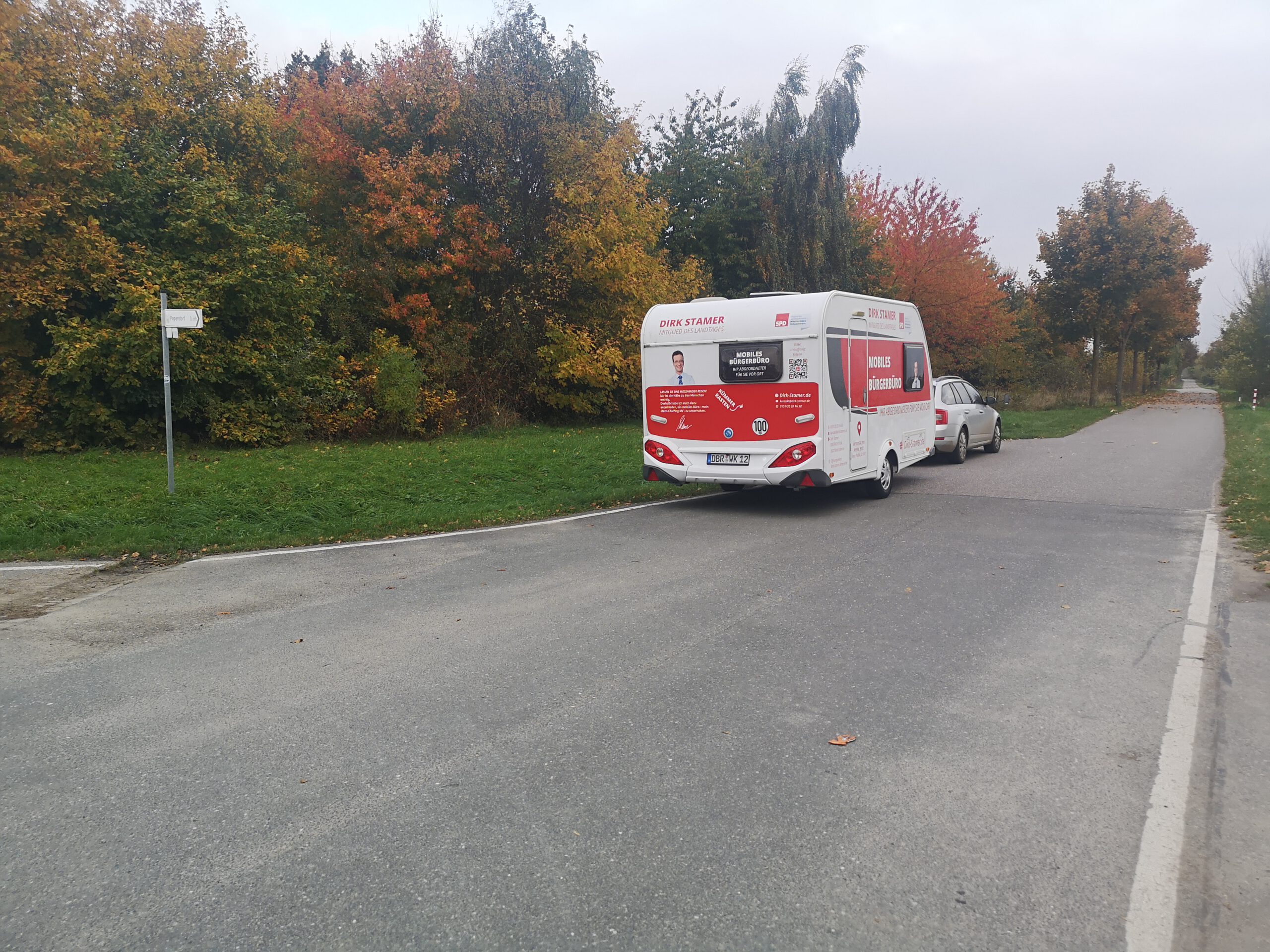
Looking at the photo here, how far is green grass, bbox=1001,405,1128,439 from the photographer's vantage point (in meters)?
24.5

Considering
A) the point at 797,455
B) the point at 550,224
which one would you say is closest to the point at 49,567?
the point at 797,455

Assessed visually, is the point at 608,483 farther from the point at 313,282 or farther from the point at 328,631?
the point at 313,282

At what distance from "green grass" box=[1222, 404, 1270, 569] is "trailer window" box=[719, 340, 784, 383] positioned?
5499 millimetres

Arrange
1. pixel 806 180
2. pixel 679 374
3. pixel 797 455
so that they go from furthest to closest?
pixel 806 180 → pixel 679 374 → pixel 797 455

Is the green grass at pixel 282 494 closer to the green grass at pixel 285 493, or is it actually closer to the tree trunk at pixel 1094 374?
the green grass at pixel 285 493

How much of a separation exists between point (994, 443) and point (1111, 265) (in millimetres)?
22218

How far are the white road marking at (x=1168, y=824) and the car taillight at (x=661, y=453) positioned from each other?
7045mm

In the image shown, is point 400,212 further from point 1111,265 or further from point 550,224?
point 1111,265

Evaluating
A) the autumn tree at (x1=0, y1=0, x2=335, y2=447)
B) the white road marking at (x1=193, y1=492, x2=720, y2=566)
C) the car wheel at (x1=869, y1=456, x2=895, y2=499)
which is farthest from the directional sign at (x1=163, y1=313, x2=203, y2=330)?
the car wheel at (x1=869, y1=456, x2=895, y2=499)

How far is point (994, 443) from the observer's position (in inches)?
784

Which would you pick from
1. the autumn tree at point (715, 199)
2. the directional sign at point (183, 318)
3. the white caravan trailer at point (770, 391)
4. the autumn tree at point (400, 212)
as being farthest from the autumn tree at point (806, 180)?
the directional sign at point (183, 318)

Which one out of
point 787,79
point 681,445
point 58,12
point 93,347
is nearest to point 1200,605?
point 681,445

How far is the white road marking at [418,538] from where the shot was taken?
30.6 feet

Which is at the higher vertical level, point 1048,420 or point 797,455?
point 1048,420
